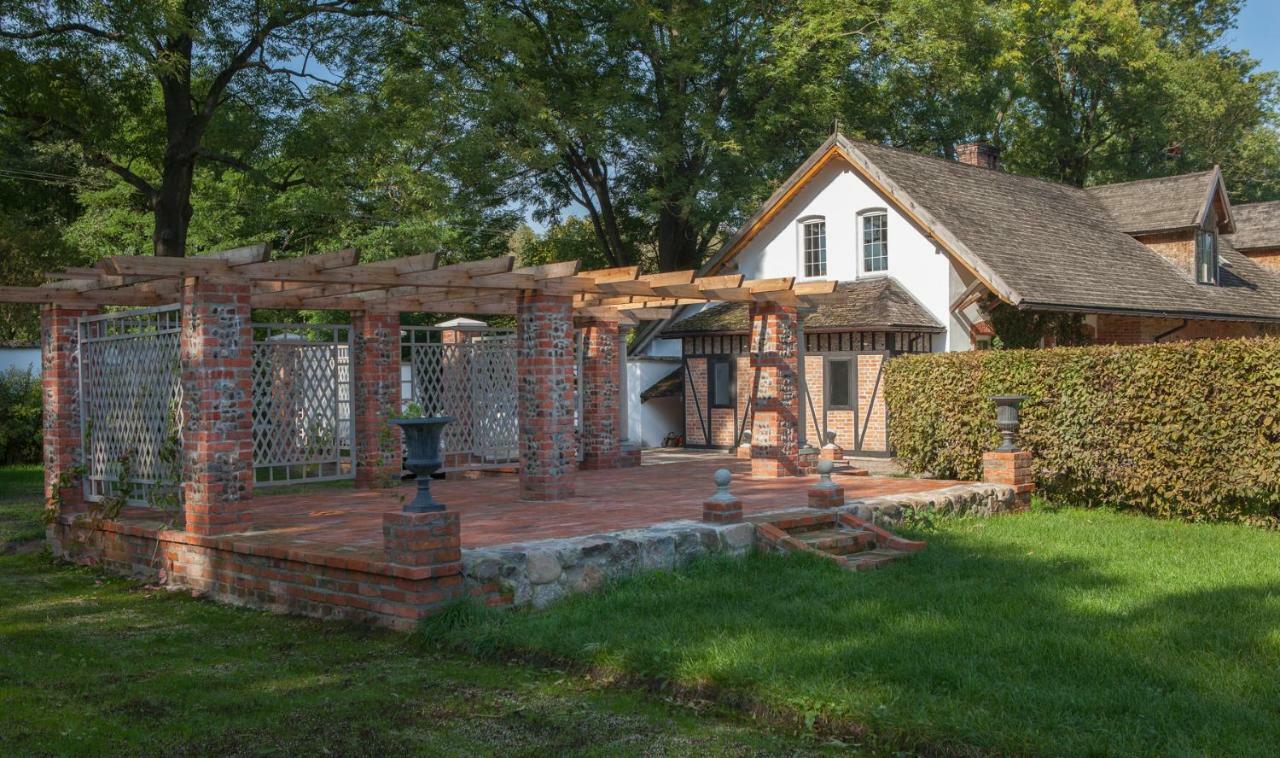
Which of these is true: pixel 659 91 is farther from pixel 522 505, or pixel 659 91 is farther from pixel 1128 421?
pixel 522 505

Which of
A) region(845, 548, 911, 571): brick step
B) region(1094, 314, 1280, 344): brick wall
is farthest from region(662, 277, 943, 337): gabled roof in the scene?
region(845, 548, 911, 571): brick step

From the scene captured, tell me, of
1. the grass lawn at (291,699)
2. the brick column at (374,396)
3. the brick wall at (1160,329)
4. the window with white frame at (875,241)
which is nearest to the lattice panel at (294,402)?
the brick column at (374,396)

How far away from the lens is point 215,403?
31.0ft

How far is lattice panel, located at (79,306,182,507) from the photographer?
10.2m

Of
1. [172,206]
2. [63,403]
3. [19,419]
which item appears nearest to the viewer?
[63,403]

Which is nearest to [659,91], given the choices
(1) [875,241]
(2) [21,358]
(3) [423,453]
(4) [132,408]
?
(1) [875,241]

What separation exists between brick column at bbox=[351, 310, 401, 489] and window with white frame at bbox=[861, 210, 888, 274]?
38.3 feet

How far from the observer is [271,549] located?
28.9 ft

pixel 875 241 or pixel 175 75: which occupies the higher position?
pixel 175 75

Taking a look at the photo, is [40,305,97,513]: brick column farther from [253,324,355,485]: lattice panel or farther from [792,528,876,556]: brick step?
[792,528,876,556]: brick step

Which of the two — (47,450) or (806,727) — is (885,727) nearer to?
(806,727)

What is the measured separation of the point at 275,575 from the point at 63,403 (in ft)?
14.8

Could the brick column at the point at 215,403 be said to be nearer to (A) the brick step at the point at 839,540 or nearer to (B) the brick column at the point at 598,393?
(A) the brick step at the point at 839,540

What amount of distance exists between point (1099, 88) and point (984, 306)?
15.5 meters
